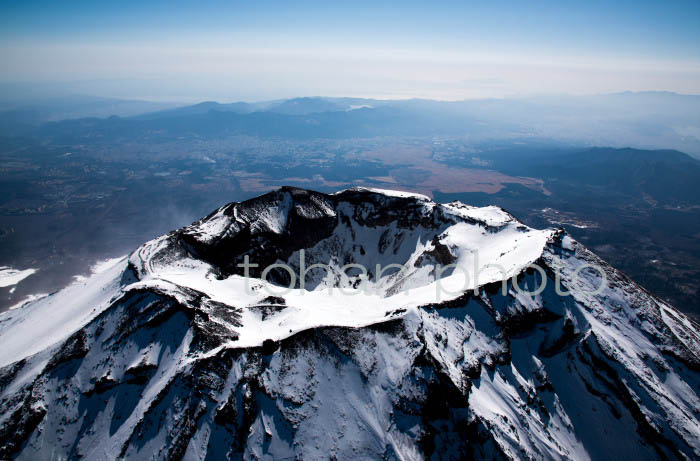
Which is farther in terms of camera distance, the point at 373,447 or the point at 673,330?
the point at 673,330

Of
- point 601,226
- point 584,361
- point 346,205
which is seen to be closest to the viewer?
point 584,361

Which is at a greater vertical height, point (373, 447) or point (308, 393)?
point (308, 393)

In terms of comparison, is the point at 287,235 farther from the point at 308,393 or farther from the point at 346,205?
the point at 308,393

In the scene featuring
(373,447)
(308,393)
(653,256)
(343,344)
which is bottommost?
(653,256)

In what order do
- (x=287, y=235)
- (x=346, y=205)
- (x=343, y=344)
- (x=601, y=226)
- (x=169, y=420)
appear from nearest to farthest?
1. (x=169, y=420)
2. (x=343, y=344)
3. (x=287, y=235)
4. (x=346, y=205)
5. (x=601, y=226)

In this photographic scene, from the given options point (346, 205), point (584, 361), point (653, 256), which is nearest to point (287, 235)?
point (346, 205)

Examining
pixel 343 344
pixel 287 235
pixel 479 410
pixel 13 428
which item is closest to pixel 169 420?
pixel 13 428
